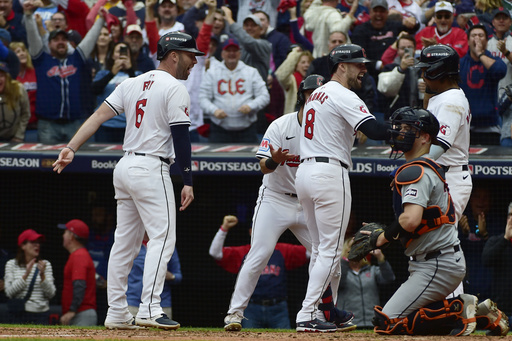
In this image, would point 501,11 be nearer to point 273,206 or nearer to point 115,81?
point 115,81

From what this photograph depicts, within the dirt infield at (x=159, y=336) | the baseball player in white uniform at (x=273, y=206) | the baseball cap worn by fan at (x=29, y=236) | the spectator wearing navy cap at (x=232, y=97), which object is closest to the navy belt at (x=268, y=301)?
the spectator wearing navy cap at (x=232, y=97)

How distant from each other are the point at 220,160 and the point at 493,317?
4.30 metres

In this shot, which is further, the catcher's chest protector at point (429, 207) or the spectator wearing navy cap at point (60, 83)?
the spectator wearing navy cap at point (60, 83)

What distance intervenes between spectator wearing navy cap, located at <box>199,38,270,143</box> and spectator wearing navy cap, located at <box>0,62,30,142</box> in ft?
6.63

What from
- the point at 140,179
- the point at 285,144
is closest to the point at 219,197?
the point at 285,144

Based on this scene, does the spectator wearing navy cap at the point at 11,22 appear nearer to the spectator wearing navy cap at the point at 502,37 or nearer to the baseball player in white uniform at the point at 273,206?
the baseball player in white uniform at the point at 273,206

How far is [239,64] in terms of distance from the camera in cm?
997

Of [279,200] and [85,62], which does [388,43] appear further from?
[279,200]

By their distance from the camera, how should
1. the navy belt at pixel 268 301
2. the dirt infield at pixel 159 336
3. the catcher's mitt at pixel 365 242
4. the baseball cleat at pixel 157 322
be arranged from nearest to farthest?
the dirt infield at pixel 159 336 < the catcher's mitt at pixel 365 242 < the baseball cleat at pixel 157 322 < the navy belt at pixel 268 301

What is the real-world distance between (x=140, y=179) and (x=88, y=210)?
15.6ft

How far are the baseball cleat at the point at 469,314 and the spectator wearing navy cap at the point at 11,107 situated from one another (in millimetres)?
6120

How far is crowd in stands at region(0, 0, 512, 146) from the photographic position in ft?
31.1

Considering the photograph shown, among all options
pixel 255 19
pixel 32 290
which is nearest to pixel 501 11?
pixel 255 19

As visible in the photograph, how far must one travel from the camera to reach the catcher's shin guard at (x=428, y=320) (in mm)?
5301
